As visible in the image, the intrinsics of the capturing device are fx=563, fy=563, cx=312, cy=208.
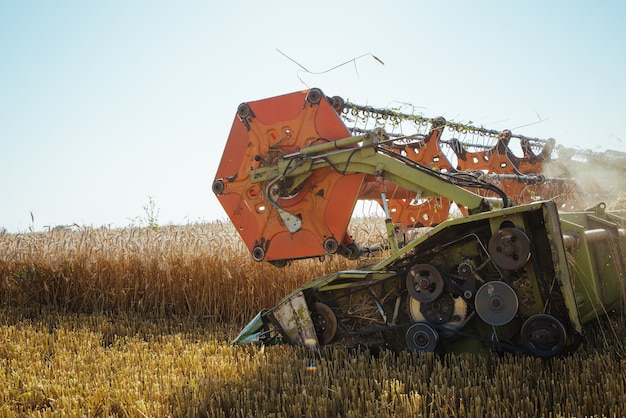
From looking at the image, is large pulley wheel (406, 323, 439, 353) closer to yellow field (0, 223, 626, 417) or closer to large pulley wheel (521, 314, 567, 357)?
yellow field (0, 223, 626, 417)

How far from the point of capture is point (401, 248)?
11.7ft

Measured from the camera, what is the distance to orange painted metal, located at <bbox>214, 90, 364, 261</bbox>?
13.9 feet

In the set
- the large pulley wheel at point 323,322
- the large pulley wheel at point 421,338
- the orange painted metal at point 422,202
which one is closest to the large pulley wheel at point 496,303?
the large pulley wheel at point 421,338

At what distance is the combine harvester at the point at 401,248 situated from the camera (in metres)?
3.24

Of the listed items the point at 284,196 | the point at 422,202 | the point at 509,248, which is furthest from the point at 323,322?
the point at 422,202

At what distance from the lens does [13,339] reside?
4.90 metres

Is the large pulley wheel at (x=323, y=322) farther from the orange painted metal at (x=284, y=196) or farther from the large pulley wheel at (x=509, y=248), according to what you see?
the large pulley wheel at (x=509, y=248)

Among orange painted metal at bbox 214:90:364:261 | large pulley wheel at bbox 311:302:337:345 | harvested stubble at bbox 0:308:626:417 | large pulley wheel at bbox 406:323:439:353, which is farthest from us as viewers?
orange painted metal at bbox 214:90:364:261

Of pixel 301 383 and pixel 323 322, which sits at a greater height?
pixel 323 322

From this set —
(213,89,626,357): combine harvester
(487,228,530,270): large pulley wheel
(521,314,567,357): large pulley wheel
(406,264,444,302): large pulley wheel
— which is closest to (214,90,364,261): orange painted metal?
(213,89,626,357): combine harvester

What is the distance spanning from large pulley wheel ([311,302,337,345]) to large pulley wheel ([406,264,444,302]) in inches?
25.6

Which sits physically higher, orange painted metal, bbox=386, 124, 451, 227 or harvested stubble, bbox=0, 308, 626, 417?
orange painted metal, bbox=386, 124, 451, 227

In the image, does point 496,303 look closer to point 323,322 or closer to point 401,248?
point 401,248

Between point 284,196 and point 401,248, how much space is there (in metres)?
1.15
